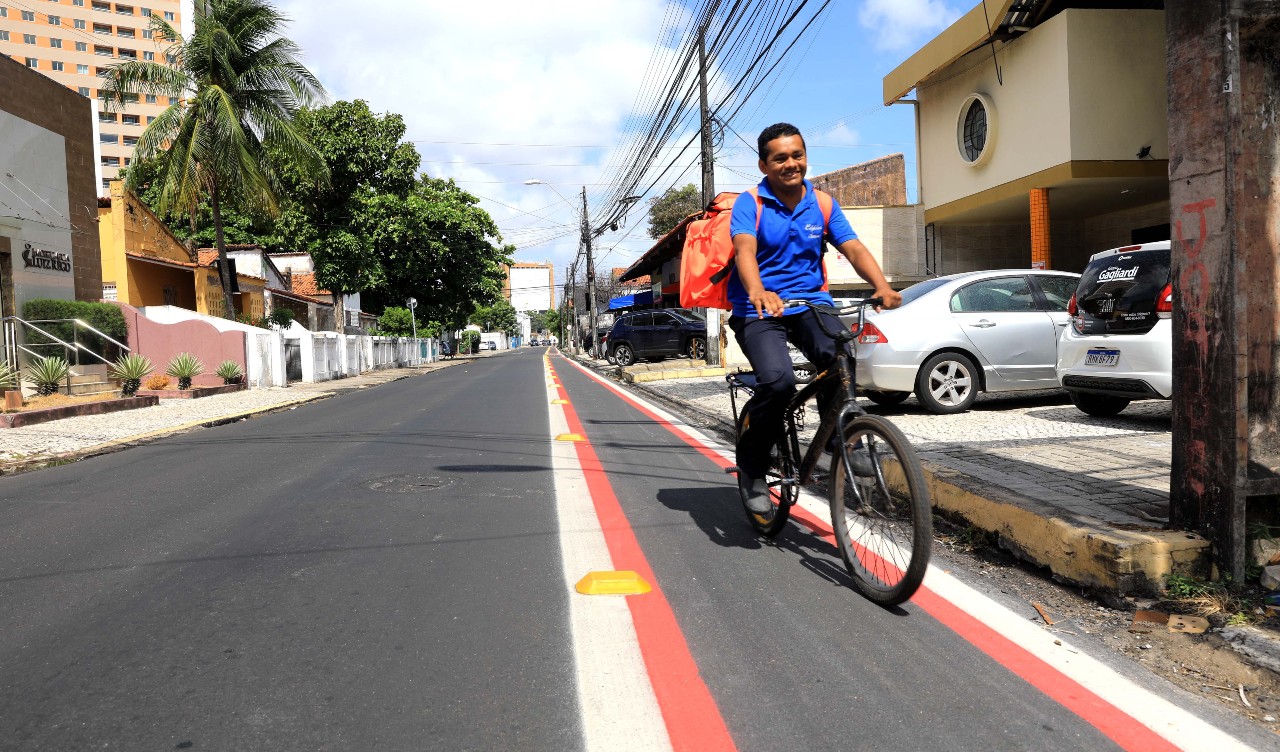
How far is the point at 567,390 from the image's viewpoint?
15.7m

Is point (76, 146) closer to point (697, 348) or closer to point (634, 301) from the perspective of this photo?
point (697, 348)

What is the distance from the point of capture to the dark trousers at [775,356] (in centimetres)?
352

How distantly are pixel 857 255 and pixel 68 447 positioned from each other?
8.73 meters

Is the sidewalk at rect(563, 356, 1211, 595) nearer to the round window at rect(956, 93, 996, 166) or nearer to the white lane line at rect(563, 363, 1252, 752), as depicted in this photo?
the white lane line at rect(563, 363, 1252, 752)

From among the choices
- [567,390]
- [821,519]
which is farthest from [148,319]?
[821,519]

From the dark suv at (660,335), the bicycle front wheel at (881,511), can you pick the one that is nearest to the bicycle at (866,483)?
the bicycle front wheel at (881,511)

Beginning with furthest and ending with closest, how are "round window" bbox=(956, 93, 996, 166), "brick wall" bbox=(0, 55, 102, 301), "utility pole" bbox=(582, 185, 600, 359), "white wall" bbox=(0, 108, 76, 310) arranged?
"utility pole" bbox=(582, 185, 600, 359), "brick wall" bbox=(0, 55, 102, 301), "white wall" bbox=(0, 108, 76, 310), "round window" bbox=(956, 93, 996, 166)

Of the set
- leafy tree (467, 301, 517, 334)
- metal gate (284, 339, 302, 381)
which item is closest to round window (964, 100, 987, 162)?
metal gate (284, 339, 302, 381)

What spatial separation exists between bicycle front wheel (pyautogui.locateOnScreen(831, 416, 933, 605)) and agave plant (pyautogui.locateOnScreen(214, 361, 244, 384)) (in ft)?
61.9

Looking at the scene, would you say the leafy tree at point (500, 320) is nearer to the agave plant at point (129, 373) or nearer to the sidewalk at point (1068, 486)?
the agave plant at point (129, 373)

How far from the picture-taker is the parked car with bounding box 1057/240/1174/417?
245 inches

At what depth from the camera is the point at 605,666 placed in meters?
2.63

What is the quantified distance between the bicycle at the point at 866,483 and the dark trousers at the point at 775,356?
49 mm

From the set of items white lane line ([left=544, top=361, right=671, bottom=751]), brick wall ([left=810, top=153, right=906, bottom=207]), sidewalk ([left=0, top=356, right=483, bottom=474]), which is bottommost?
white lane line ([left=544, top=361, right=671, bottom=751])
